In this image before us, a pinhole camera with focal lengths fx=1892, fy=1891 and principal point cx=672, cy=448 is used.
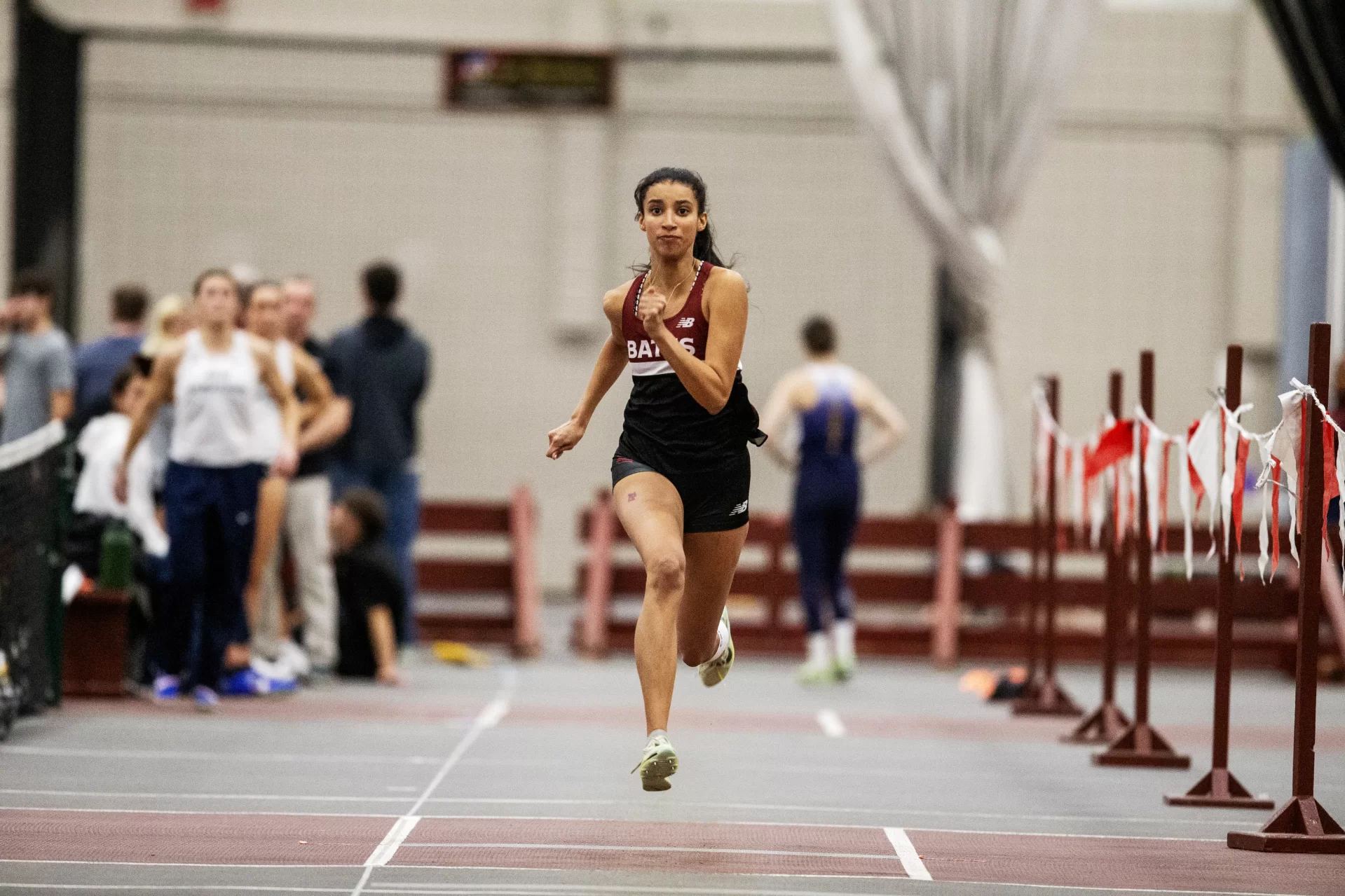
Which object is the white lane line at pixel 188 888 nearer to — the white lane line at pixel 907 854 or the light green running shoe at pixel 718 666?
the white lane line at pixel 907 854

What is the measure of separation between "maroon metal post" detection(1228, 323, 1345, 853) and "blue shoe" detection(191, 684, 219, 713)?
16.0 ft

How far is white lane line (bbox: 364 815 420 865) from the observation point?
5.01m

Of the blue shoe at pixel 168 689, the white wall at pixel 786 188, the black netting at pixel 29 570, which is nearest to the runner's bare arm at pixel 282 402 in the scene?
the black netting at pixel 29 570

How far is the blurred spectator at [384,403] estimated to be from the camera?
37.6 feet

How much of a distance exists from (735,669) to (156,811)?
6452 mm

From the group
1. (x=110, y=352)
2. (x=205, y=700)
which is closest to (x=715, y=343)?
(x=205, y=700)

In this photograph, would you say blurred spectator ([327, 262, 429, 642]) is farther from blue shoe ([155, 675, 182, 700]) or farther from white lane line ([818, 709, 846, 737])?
white lane line ([818, 709, 846, 737])

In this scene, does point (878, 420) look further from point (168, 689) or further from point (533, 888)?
point (533, 888)

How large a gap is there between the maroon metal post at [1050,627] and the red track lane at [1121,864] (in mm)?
3620

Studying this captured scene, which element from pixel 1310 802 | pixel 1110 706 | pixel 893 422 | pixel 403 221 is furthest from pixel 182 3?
pixel 1310 802

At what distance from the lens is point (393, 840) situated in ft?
17.5

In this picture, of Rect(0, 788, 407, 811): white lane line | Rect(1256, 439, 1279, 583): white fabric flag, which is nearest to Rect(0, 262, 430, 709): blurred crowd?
Rect(0, 788, 407, 811): white lane line

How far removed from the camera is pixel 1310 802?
558 cm

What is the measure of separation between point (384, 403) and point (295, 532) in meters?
1.39
